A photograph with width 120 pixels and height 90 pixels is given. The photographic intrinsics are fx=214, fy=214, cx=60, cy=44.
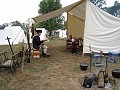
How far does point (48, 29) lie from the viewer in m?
27.4

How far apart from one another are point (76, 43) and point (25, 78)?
506cm

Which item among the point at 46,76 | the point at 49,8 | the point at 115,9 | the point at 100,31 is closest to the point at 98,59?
the point at 100,31

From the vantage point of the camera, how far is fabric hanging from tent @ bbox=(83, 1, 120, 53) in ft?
30.3

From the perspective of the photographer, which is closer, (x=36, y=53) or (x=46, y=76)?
(x=46, y=76)

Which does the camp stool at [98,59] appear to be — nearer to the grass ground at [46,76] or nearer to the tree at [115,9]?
the grass ground at [46,76]

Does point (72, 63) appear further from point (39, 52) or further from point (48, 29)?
point (48, 29)

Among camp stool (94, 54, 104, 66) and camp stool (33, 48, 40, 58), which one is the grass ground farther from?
camp stool (33, 48, 40, 58)

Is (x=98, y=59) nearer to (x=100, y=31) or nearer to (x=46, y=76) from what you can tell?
(x=100, y=31)

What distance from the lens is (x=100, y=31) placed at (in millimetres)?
9328

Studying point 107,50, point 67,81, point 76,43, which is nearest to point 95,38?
point 107,50

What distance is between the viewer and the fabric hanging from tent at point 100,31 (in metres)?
9.24

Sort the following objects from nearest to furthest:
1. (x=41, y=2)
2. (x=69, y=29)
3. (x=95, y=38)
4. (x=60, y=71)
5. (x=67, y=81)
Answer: (x=67, y=81) < (x=60, y=71) < (x=95, y=38) < (x=69, y=29) < (x=41, y=2)

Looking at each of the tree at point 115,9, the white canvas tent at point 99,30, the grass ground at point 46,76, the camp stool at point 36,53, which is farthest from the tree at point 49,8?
the tree at point 115,9

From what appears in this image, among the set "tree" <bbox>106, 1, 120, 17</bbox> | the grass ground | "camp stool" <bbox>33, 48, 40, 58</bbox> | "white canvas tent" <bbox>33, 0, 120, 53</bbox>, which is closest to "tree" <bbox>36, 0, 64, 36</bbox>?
"white canvas tent" <bbox>33, 0, 120, 53</bbox>
